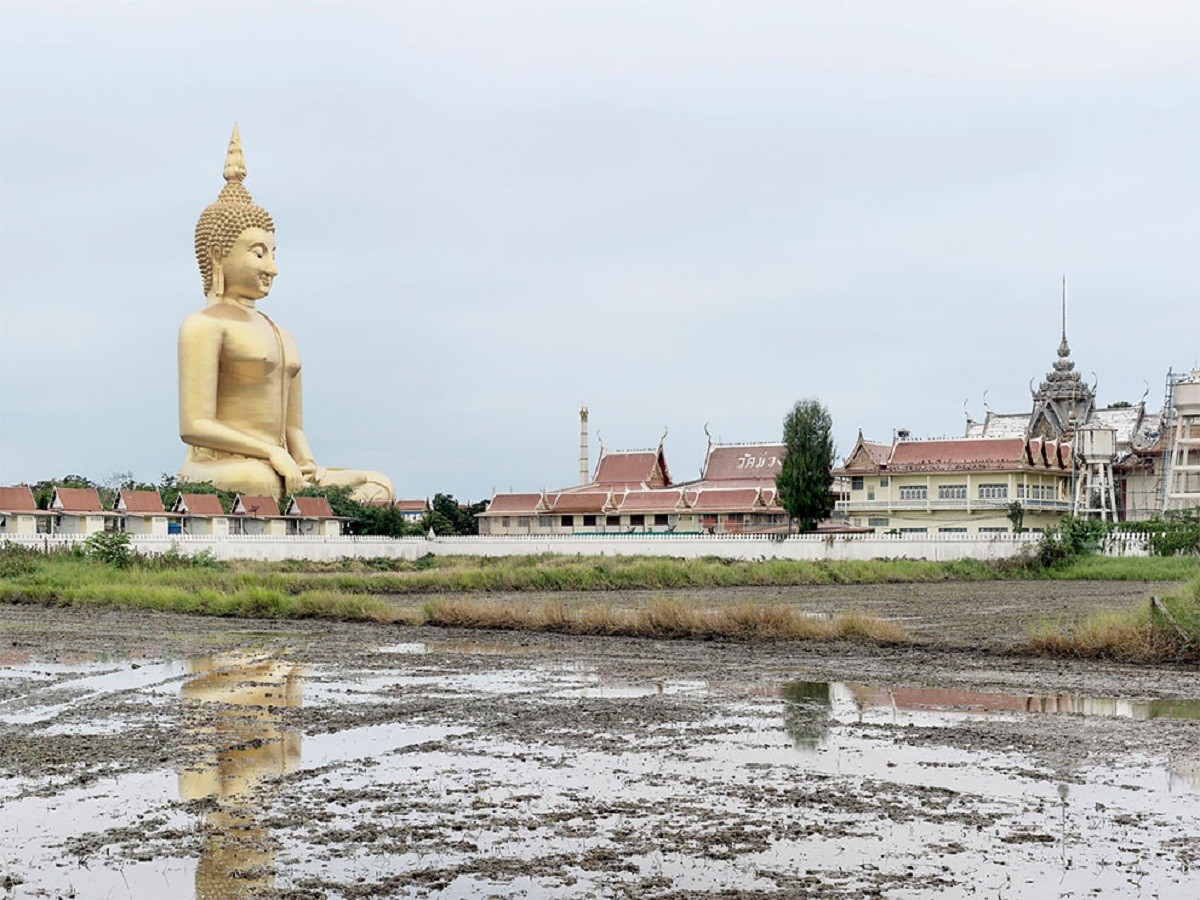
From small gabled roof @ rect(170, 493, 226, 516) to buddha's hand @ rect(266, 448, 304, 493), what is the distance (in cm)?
475

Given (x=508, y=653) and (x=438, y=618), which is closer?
(x=508, y=653)

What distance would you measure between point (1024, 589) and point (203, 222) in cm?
3706

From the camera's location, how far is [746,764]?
36.4 ft

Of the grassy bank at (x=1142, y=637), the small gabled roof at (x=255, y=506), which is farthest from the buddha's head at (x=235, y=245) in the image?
the grassy bank at (x=1142, y=637)

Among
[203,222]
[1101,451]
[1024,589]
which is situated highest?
[203,222]

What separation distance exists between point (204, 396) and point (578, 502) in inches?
821

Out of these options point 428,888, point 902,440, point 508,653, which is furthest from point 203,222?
point 428,888

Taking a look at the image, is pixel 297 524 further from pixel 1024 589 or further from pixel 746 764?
pixel 746 764

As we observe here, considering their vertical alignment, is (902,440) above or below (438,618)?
above

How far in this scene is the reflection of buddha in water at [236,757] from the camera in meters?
7.96

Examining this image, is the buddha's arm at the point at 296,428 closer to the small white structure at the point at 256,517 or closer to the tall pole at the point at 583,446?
the small white structure at the point at 256,517

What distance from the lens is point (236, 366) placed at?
2349 inches

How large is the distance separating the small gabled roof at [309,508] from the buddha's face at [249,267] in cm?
894

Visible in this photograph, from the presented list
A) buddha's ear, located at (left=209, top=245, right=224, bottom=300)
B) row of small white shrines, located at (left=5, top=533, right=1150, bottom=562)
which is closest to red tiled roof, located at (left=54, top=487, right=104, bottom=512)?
row of small white shrines, located at (left=5, top=533, right=1150, bottom=562)
